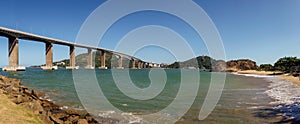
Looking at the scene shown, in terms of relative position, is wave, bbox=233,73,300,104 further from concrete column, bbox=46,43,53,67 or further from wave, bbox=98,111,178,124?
concrete column, bbox=46,43,53,67

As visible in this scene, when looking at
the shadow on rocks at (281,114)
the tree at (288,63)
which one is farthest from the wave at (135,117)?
the tree at (288,63)

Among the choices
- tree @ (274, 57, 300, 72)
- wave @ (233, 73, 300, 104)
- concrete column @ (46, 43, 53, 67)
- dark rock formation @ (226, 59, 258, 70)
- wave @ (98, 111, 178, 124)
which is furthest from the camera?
dark rock formation @ (226, 59, 258, 70)

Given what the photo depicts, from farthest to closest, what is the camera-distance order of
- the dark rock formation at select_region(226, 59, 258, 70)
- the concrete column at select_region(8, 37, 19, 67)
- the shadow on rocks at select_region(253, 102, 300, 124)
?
1. the dark rock formation at select_region(226, 59, 258, 70)
2. the concrete column at select_region(8, 37, 19, 67)
3. the shadow on rocks at select_region(253, 102, 300, 124)

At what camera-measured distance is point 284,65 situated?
336 ft

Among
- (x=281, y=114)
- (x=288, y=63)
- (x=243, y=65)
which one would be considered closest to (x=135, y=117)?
(x=281, y=114)

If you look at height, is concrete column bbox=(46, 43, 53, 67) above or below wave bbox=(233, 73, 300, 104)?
above

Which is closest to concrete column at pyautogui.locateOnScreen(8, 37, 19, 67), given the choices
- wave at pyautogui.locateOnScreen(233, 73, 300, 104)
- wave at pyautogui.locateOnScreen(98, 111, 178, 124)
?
wave at pyautogui.locateOnScreen(98, 111, 178, 124)

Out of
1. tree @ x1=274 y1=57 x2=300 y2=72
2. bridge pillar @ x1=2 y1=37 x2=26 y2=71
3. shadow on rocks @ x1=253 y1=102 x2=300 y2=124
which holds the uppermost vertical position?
bridge pillar @ x1=2 y1=37 x2=26 y2=71

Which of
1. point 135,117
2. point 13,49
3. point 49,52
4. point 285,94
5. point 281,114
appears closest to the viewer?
point 135,117

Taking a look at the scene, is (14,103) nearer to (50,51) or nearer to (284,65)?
(50,51)

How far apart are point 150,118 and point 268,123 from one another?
5.92 meters

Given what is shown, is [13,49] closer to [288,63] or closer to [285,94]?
[285,94]

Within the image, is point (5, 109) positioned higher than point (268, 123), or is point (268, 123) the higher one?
point (5, 109)

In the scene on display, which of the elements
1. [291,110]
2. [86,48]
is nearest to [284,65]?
[86,48]
